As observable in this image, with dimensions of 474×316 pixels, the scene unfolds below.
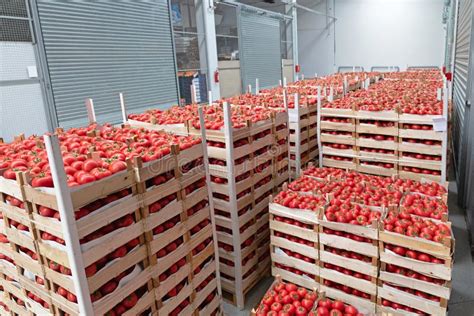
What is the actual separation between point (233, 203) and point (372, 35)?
1900cm

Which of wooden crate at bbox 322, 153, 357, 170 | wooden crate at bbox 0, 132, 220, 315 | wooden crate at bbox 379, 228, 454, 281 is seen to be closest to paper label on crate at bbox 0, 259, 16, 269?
wooden crate at bbox 0, 132, 220, 315

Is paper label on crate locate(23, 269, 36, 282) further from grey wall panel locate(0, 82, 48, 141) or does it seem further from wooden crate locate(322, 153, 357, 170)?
wooden crate locate(322, 153, 357, 170)

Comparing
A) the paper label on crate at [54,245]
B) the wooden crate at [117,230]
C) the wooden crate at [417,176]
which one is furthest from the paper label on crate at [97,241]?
the wooden crate at [417,176]

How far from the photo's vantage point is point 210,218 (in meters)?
3.14

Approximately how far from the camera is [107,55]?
709 cm

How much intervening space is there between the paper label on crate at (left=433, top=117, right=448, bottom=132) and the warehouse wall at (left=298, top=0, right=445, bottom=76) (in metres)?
16.8

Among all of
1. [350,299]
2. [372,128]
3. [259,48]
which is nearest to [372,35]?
[259,48]

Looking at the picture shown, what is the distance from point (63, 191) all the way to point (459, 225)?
5.34 m

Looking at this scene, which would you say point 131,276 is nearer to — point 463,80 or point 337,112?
point 337,112

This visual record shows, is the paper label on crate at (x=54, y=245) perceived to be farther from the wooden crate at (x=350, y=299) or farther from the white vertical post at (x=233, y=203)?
the wooden crate at (x=350, y=299)

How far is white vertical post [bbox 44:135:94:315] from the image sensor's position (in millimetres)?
1815

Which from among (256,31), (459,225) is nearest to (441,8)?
(256,31)

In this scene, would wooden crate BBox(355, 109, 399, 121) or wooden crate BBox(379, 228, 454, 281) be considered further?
wooden crate BBox(355, 109, 399, 121)

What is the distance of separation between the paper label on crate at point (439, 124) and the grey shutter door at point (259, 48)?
840 centimetres
